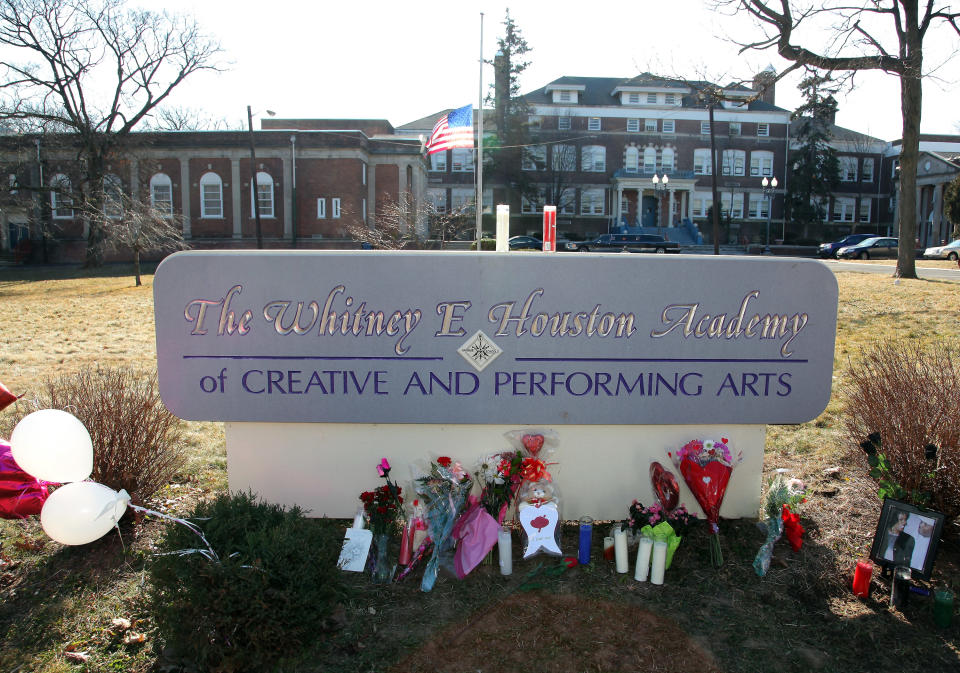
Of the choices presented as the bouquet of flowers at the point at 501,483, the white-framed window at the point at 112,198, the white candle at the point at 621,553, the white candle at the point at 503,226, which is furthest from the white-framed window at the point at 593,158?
the white candle at the point at 621,553

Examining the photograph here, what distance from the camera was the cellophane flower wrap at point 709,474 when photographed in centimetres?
388

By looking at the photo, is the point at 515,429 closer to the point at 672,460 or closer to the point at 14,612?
the point at 672,460

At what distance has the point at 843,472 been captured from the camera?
4.95 meters

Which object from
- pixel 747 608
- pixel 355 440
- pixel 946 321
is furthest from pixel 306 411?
pixel 946 321

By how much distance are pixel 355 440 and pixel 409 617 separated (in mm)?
1282

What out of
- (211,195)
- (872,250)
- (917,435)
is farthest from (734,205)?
(917,435)

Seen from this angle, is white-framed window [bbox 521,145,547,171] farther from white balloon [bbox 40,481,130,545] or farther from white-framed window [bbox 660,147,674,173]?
white balloon [bbox 40,481,130,545]

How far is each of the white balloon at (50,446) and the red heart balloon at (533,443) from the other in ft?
8.07

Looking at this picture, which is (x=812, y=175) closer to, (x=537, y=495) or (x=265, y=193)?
(x=265, y=193)

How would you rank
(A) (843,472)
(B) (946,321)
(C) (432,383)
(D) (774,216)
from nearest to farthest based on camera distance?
1. (C) (432,383)
2. (A) (843,472)
3. (B) (946,321)
4. (D) (774,216)

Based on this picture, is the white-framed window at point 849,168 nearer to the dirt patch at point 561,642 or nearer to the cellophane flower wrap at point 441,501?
the cellophane flower wrap at point 441,501

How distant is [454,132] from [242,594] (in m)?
15.1

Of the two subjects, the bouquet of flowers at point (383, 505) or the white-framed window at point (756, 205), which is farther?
the white-framed window at point (756, 205)

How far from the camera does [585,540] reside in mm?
3781
